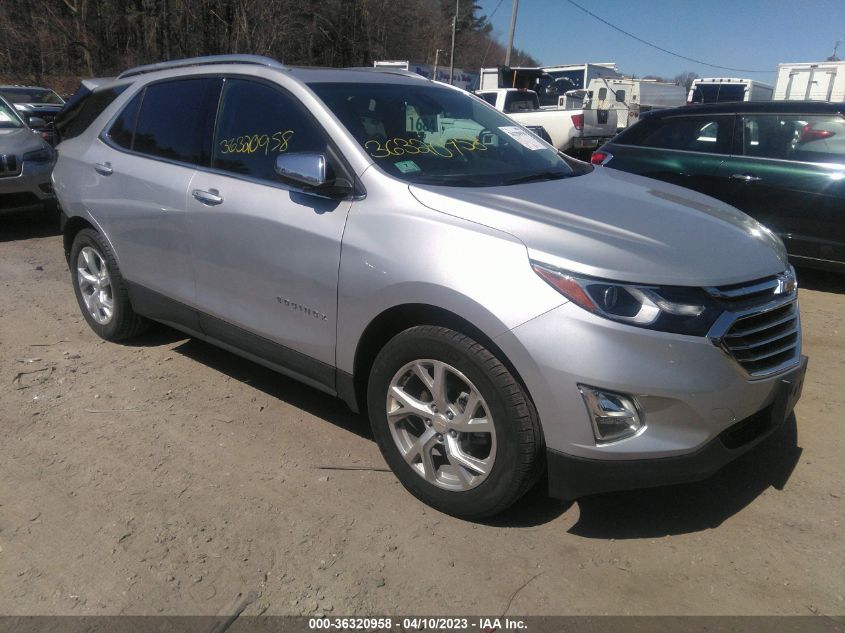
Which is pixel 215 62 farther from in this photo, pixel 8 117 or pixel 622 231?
pixel 8 117

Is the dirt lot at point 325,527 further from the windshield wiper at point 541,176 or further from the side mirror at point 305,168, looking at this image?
the windshield wiper at point 541,176

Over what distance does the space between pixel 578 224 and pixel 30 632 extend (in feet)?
7.88

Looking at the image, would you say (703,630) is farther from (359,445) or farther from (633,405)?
(359,445)

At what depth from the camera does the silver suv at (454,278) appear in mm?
2387

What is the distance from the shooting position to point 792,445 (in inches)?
136

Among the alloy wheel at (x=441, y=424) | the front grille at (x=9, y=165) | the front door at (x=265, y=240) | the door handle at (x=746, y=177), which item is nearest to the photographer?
the alloy wheel at (x=441, y=424)

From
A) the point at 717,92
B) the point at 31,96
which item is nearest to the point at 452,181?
the point at 31,96

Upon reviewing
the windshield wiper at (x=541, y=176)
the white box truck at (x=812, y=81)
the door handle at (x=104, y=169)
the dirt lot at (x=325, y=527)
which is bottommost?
the dirt lot at (x=325, y=527)

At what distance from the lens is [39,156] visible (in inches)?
323

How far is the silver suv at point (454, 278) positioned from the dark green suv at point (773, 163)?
2981mm

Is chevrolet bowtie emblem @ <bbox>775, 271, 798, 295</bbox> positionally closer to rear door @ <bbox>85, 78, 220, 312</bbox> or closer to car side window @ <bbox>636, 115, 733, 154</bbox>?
rear door @ <bbox>85, 78, 220, 312</bbox>

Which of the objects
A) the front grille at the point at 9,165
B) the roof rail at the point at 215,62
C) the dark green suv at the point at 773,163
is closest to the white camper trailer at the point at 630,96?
the dark green suv at the point at 773,163

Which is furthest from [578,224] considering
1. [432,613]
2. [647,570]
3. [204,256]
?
[204,256]

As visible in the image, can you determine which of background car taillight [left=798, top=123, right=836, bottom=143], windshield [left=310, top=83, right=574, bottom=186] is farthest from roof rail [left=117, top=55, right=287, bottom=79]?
background car taillight [left=798, top=123, right=836, bottom=143]
